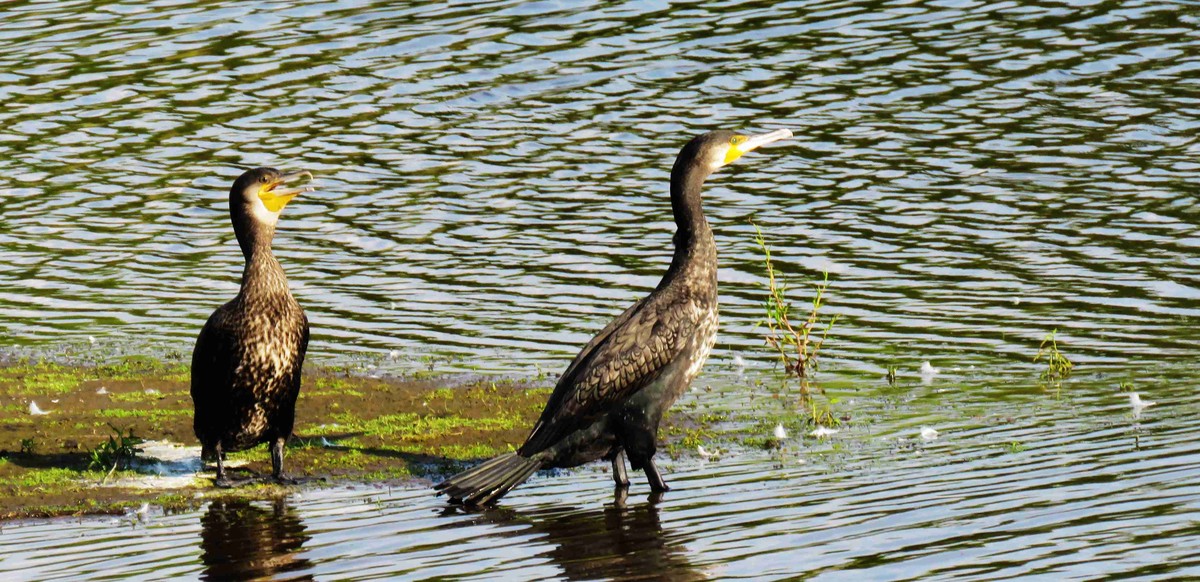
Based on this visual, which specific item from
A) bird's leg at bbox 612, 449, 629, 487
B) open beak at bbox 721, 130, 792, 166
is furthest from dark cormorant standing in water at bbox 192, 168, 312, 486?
open beak at bbox 721, 130, 792, 166

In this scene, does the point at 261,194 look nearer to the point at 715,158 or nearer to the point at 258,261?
the point at 258,261

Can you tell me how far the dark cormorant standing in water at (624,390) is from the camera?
9727 millimetres

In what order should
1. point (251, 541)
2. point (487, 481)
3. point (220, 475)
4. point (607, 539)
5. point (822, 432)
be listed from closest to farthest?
point (607, 539) < point (251, 541) < point (487, 481) < point (220, 475) < point (822, 432)

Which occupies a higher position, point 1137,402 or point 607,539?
point 607,539

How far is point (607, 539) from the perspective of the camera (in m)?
8.78

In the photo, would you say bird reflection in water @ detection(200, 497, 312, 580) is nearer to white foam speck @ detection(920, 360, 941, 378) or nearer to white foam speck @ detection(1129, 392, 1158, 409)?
white foam speck @ detection(920, 360, 941, 378)

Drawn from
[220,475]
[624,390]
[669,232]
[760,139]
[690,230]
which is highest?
[760,139]

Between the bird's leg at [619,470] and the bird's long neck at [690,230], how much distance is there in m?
1.00

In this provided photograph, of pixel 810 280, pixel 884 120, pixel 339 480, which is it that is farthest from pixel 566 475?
pixel 884 120

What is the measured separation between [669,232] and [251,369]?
274 inches

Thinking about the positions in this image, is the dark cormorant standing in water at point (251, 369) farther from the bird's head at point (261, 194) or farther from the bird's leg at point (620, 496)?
A: the bird's leg at point (620, 496)

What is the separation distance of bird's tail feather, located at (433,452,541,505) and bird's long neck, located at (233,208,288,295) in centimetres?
165

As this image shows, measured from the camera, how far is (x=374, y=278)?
15875 millimetres

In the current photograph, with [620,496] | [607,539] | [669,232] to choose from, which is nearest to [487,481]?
[620,496]
